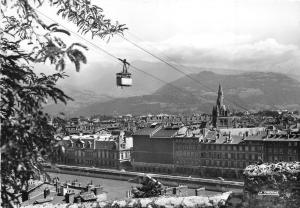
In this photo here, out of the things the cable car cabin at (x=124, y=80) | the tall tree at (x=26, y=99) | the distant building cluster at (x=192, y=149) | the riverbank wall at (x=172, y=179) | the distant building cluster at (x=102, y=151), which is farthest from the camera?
the distant building cluster at (x=102, y=151)

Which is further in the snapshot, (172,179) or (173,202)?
(172,179)

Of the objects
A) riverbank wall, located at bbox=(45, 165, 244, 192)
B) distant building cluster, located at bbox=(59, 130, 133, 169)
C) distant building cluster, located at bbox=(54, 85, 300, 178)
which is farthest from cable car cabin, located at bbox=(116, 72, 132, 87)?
distant building cluster, located at bbox=(59, 130, 133, 169)

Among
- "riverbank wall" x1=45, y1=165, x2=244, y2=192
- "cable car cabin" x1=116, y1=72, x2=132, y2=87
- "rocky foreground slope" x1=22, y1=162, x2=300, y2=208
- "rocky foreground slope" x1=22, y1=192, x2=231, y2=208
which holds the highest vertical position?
"cable car cabin" x1=116, y1=72, x2=132, y2=87

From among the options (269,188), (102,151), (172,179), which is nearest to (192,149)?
(172,179)

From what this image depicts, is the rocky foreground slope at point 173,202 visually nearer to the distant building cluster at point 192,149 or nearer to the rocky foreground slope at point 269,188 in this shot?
the rocky foreground slope at point 269,188

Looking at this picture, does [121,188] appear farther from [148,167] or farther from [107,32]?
[107,32]

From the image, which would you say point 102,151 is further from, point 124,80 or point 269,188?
point 269,188

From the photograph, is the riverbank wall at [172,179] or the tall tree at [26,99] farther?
the riverbank wall at [172,179]

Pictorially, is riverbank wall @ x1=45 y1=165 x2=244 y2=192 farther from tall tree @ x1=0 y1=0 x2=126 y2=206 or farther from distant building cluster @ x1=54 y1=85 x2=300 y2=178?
tall tree @ x1=0 y1=0 x2=126 y2=206

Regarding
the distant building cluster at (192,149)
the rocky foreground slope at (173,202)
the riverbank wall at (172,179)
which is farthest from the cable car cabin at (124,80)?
the distant building cluster at (192,149)

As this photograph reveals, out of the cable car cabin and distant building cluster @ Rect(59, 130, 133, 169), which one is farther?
distant building cluster @ Rect(59, 130, 133, 169)

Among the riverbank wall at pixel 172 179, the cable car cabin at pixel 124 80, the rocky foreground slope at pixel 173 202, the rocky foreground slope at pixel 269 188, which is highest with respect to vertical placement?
the cable car cabin at pixel 124 80

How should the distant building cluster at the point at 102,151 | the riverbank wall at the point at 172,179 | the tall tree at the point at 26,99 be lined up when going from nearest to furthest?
the tall tree at the point at 26,99 → the riverbank wall at the point at 172,179 → the distant building cluster at the point at 102,151
